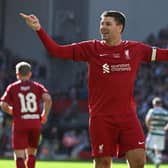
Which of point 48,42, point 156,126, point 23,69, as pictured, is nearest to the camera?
point 48,42

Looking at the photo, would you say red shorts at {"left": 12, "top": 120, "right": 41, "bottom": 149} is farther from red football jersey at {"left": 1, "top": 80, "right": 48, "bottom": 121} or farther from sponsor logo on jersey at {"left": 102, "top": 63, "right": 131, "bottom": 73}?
sponsor logo on jersey at {"left": 102, "top": 63, "right": 131, "bottom": 73}

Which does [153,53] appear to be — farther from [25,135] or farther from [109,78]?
[25,135]

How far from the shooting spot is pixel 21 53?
36688 mm

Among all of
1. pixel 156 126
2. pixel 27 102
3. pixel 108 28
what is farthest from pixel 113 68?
pixel 156 126

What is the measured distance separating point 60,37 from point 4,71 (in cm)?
287

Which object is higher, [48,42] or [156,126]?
[48,42]

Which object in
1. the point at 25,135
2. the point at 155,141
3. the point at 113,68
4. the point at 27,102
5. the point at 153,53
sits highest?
the point at 153,53

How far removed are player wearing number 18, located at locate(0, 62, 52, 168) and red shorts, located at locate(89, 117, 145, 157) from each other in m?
3.92

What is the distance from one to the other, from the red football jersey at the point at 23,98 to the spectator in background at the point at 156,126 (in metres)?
6.56

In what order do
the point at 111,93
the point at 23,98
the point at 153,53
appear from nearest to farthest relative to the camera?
the point at 111,93 < the point at 153,53 < the point at 23,98

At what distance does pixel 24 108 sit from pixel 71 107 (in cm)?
1760

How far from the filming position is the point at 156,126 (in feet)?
65.6

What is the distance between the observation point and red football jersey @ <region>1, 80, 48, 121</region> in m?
13.3

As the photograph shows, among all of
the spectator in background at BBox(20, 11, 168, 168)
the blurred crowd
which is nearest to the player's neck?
the spectator in background at BBox(20, 11, 168, 168)
